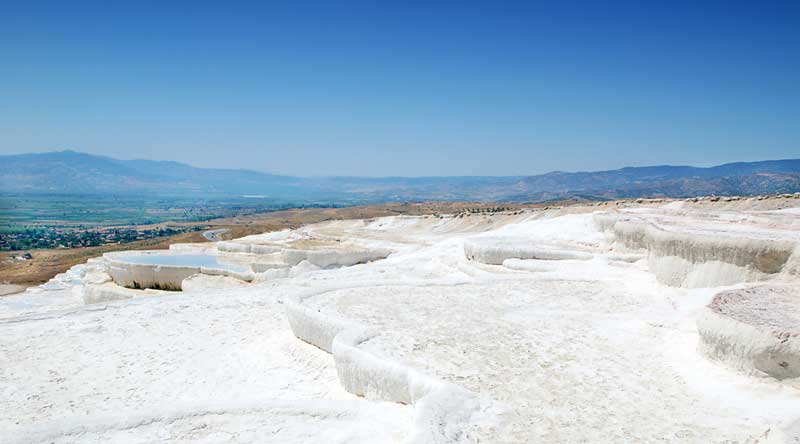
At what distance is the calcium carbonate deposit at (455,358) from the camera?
5379mm

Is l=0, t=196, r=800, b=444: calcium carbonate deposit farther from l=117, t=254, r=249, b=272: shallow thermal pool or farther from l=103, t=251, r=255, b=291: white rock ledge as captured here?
l=117, t=254, r=249, b=272: shallow thermal pool

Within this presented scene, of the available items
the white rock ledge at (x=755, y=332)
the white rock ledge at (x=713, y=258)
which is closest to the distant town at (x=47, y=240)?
the white rock ledge at (x=713, y=258)

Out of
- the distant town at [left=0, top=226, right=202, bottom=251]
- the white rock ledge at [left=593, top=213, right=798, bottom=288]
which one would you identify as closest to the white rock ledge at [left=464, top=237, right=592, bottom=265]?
the white rock ledge at [left=593, top=213, right=798, bottom=288]

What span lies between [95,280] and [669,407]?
2292cm

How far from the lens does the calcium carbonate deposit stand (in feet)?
17.6

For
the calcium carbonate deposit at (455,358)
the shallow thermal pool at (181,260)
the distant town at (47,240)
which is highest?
the calcium carbonate deposit at (455,358)

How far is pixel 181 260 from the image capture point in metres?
24.0

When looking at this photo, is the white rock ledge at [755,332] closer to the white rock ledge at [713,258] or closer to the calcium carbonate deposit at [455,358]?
the calcium carbonate deposit at [455,358]

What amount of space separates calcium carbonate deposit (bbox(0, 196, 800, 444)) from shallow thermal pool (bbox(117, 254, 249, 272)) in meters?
9.23

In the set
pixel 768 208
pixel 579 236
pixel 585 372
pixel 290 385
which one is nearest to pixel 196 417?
pixel 290 385

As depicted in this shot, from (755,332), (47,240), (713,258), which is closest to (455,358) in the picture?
(755,332)

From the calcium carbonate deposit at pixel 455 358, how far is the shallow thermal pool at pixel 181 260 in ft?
30.3

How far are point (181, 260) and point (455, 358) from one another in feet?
65.3

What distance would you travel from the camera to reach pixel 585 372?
21.1 ft
